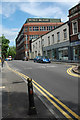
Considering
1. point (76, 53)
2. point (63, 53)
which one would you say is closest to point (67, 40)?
point (63, 53)

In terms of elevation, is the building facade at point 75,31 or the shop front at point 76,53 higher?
the building facade at point 75,31

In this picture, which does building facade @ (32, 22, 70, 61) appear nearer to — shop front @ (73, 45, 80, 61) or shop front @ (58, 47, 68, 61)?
shop front @ (58, 47, 68, 61)

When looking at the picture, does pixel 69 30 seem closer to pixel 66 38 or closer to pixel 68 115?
pixel 66 38

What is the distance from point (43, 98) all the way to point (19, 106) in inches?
45.7

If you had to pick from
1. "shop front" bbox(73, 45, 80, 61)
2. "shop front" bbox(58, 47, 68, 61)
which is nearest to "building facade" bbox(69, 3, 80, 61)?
"shop front" bbox(73, 45, 80, 61)

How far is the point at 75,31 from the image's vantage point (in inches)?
1046

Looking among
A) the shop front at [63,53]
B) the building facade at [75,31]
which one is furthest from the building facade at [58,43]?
the building facade at [75,31]

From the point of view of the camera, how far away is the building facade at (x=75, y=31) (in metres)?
25.4

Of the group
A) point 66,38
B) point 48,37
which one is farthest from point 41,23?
point 66,38

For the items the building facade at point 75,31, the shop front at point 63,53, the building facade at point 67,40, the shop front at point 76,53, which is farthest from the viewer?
the shop front at point 63,53

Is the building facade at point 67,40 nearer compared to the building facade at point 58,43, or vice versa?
the building facade at point 67,40

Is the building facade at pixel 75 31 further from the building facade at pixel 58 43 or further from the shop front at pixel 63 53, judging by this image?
the shop front at pixel 63 53

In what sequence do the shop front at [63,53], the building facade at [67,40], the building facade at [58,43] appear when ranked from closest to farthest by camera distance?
the building facade at [67,40] < the building facade at [58,43] < the shop front at [63,53]

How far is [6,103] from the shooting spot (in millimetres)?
5355
